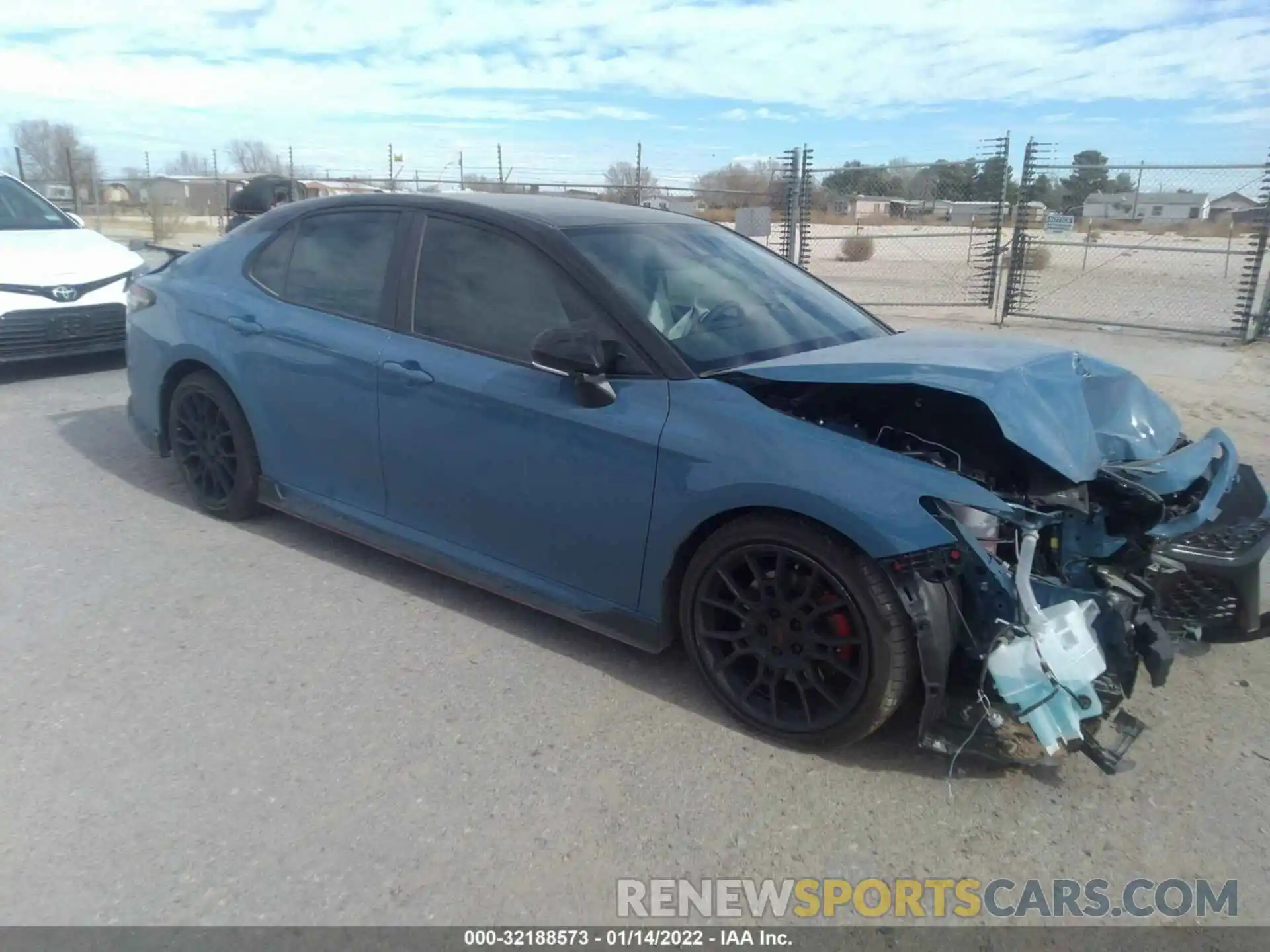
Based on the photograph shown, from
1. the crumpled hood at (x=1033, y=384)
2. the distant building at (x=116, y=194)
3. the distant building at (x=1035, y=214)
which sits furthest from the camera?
the distant building at (x=116, y=194)

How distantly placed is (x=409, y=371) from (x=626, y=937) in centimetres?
224

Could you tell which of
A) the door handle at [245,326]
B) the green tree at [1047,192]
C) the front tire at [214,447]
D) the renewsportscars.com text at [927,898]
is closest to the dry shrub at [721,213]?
the green tree at [1047,192]

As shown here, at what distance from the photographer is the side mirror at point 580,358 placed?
320 centimetres

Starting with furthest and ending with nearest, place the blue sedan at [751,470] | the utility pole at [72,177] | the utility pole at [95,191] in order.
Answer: the utility pole at [95,191]
the utility pole at [72,177]
the blue sedan at [751,470]

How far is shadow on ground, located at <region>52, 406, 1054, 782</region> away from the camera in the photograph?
10.1 ft

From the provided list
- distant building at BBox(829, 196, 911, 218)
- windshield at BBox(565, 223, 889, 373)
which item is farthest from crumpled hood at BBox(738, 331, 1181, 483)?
distant building at BBox(829, 196, 911, 218)

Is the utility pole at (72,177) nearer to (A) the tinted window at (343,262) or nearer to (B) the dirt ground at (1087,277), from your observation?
(B) the dirt ground at (1087,277)

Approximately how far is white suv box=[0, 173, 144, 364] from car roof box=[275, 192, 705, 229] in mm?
4161

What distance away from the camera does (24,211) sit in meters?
8.59

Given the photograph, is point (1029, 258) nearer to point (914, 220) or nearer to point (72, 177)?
point (914, 220)

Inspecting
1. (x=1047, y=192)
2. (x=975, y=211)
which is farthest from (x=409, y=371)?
(x=1047, y=192)

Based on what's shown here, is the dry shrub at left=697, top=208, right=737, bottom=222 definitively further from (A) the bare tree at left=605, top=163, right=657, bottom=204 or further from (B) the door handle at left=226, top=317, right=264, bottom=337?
(B) the door handle at left=226, top=317, right=264, bottom=337

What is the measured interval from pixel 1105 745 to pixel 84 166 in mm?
30010

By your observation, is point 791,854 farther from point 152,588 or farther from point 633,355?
point 152,588
